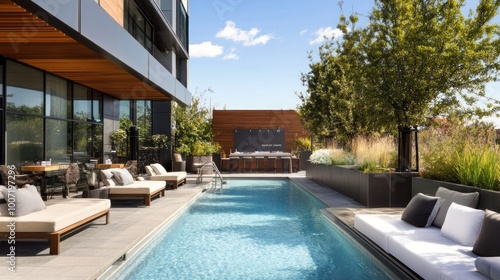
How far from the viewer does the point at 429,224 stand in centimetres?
503

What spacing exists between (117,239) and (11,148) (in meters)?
4.81

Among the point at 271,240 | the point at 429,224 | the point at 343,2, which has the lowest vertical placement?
the point at 271,240

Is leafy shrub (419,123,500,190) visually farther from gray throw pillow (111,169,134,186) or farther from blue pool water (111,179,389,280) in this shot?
gray throw pillow (111,169,134,186)

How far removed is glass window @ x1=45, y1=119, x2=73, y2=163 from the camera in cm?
1056

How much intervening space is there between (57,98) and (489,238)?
418 inches

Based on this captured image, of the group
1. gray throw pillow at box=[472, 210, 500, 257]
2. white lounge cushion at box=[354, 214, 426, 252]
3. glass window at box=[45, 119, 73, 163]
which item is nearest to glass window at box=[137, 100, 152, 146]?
glass window at box=[45, 119, 73, 163]

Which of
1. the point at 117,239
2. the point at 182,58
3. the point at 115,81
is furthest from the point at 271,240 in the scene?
the point at 182,58

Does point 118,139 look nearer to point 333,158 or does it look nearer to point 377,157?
point 333,158

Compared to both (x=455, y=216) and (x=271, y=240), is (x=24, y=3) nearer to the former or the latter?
(x=271, y=240)

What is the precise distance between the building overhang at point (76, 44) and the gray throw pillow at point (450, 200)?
5.63 m

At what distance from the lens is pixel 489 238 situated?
3615mm

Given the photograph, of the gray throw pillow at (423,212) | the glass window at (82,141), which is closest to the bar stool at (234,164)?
the glass window at (82,141)

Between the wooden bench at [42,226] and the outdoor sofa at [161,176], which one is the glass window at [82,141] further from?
the wooden bench at [42,226]

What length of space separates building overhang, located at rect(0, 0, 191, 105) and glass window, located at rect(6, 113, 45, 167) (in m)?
1.32
